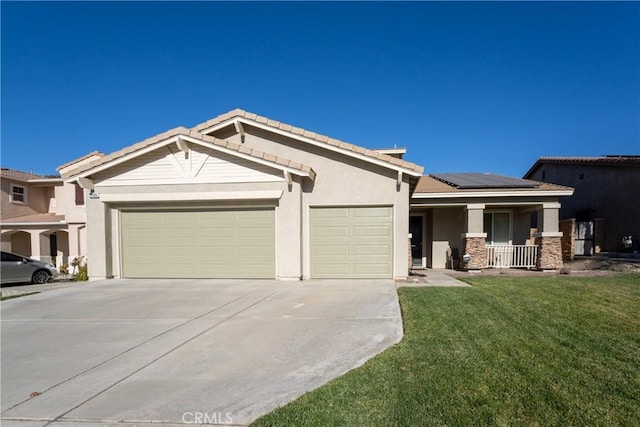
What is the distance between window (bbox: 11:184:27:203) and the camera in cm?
2180

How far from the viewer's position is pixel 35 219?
21062 millimetres

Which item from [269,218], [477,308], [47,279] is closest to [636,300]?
[477,308]

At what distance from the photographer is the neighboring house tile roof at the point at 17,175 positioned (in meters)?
21.1

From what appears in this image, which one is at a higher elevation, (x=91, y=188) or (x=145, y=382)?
(x=91, y=188)

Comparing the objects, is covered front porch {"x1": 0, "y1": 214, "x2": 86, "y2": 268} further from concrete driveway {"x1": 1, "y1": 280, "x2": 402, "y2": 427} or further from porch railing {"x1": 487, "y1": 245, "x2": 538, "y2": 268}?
porch railing {"x1": 487, "y1": 245, "x2": 538, "y2": 268}

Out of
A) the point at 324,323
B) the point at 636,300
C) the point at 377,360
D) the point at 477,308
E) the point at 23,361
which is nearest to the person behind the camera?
the point at 377,360

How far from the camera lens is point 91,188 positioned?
35.4 feet

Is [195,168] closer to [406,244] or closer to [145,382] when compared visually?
[406,244]

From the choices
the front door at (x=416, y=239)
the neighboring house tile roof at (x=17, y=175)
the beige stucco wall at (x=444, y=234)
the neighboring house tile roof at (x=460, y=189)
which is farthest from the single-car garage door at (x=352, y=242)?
the neighboring house tile roof at (x=17, y=175)

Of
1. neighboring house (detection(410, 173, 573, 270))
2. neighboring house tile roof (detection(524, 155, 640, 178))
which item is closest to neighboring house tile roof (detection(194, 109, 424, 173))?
neighboring house (detection(410, 173, 573, 270))

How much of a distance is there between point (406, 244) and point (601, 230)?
16.6 m

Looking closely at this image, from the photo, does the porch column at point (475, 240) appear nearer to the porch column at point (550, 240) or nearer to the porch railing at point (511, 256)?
the porch railing at point (511, 256)

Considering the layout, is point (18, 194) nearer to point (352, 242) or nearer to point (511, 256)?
point (352, 242)

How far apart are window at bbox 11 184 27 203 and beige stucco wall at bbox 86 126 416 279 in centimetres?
1650
